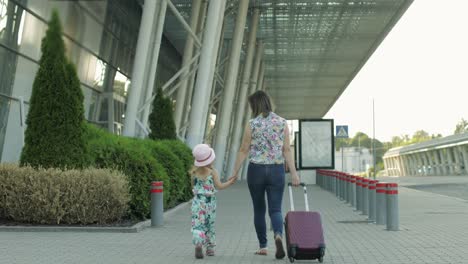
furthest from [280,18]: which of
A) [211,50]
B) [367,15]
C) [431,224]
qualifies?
[431,224]

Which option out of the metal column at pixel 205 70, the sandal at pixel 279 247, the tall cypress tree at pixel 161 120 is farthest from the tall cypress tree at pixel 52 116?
the metal column at pixel 205 70

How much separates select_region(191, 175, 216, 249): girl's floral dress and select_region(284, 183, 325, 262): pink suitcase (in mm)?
997

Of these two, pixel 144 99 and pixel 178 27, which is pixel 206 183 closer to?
pixel 144 99

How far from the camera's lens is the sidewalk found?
8297mm

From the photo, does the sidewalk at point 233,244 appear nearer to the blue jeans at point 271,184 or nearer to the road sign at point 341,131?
the blue jeans at point 271,184

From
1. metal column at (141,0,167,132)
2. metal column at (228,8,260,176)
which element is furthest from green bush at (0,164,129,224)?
metal column at (228,8,260,176)

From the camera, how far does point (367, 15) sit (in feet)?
146

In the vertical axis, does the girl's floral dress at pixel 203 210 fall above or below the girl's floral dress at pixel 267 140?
below

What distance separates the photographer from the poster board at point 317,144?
3016 centimetres

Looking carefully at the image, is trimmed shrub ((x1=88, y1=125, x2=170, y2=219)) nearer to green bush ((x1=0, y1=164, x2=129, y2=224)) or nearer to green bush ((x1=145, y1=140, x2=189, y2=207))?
green bush ((x1=0, y1=164, x2=129, y2=224))

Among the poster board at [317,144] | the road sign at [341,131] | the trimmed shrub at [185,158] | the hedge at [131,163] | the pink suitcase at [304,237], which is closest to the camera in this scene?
the pink suitcase at [304,237]

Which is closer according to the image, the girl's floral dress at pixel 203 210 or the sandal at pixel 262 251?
the girl's floral dress at pixel 203 210

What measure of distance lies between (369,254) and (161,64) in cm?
3749

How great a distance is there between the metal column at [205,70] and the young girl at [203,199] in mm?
18380
